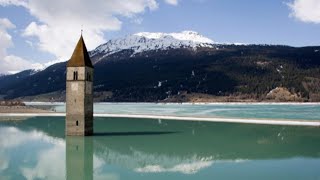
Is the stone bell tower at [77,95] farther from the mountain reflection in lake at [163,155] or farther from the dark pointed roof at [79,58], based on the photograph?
the mountain reflection in lake at [163,155]

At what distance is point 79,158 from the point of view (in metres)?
34.9

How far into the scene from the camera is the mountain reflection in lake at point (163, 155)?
92.0 feet

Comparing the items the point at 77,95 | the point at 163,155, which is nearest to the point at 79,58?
the point at 77,95

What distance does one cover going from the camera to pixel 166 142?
44.4 meters

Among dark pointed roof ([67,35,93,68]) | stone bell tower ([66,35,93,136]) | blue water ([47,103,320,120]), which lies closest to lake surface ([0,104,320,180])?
stone bell tower ([66,35,93,136])

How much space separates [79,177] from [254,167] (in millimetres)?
11933

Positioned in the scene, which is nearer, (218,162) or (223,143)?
(218,162)

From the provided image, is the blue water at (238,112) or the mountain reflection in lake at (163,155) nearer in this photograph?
the mountain reflection in lake at (163,155)

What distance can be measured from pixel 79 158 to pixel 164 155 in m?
6.89

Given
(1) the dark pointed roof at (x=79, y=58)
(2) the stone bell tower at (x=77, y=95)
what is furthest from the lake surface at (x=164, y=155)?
(1) the dark pointed roof at (x=79, y=58)

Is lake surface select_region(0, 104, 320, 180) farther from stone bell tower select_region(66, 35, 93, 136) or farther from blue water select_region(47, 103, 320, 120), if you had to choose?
blue water select_region(47, 103, 320, 120)

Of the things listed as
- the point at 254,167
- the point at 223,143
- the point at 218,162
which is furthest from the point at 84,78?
the point at 254,167

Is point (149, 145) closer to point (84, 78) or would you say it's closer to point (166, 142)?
point (166, 142)

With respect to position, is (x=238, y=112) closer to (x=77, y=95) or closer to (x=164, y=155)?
(x=77, y=95)
